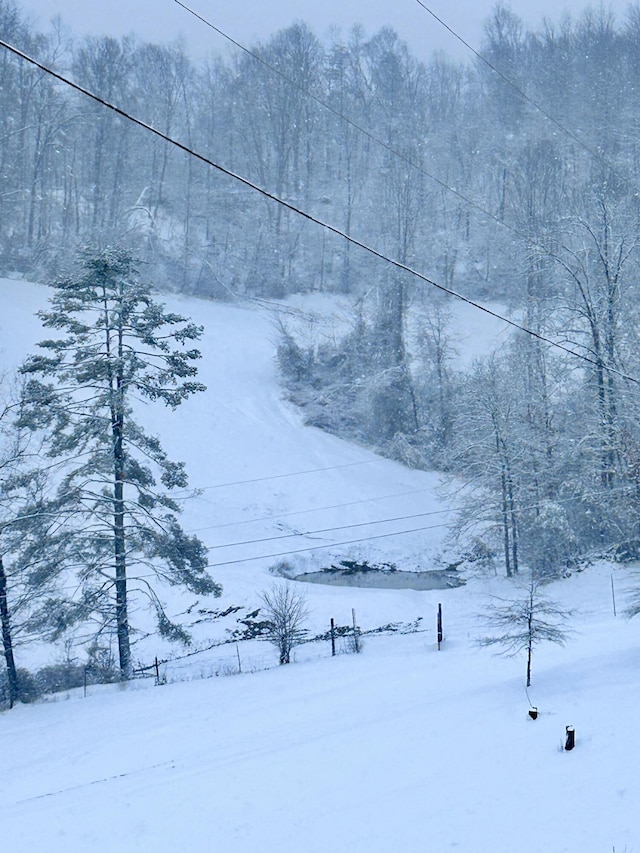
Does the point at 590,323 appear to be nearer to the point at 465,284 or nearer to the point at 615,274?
the point at 615,274

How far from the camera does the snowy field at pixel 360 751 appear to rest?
8.73 meters

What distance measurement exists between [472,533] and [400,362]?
12.3 meters

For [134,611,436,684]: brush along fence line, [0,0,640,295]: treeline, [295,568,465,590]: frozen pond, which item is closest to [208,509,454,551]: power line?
[295,568,465,590]: frozen pond

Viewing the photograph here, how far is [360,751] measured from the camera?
11.4 m

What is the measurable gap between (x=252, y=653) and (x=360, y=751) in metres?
10.2

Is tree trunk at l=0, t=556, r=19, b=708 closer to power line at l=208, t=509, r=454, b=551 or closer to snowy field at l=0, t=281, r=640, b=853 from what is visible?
snowy field at l=0, t=281, r=640, b=853

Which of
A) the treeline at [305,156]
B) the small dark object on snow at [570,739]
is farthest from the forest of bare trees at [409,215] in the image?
the small dark object on snow at [570,739]

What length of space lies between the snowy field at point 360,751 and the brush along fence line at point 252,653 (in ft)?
1.33

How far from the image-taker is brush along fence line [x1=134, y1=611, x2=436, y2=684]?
760 inches

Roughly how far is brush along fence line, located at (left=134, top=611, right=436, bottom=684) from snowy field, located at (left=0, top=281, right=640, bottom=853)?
0.41 meters

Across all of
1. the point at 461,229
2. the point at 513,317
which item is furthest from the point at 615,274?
the point at 461,229

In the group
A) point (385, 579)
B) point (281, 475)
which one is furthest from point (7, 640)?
point (281, 475)

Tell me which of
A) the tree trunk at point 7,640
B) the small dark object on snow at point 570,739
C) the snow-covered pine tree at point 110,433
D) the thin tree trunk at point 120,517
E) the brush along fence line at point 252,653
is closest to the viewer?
the small dark object on snow at point 570,739

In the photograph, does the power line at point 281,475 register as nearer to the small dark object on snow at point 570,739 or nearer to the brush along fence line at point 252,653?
the brush along fence line at point 252,653
